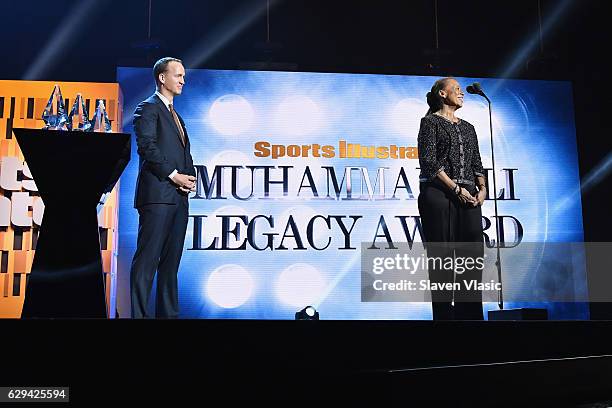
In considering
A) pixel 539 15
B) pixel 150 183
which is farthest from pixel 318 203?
pixel 539 15

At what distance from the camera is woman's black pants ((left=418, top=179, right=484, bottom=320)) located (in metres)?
2.81

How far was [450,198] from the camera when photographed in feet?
9.70

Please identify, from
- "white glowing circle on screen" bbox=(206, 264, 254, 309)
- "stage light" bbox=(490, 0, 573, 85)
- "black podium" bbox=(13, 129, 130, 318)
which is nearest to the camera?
"black podium" bbox=(13, 129, 130, 318)

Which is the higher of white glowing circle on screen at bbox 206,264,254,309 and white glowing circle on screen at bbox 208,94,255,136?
white glowing circle on screen at bbox 208,94,255,136

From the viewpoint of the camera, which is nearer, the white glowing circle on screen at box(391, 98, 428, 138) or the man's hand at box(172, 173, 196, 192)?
the man's hand at box(172, 173, 196, 192)

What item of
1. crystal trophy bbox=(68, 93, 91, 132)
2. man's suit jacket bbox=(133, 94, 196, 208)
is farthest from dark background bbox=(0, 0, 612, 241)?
crystal trophy bbox=(68, 93, 91, 132)

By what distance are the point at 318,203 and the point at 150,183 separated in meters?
2.25

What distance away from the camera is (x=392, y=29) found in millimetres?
5723

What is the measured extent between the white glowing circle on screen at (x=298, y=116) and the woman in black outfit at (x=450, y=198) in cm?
208

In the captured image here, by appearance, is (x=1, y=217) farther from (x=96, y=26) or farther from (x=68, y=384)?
(x=68, y=384)

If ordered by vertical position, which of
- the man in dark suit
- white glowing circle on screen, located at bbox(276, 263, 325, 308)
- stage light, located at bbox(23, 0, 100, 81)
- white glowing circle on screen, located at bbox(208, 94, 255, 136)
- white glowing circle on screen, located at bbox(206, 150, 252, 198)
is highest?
stage light, located at bbox(23, 0, 100, 81)

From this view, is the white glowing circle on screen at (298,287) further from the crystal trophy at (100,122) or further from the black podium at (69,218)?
the black podium at (69,218)

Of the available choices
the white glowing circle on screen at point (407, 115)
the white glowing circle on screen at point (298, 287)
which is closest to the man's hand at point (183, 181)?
the white glowing circle on screen at point (298, 287)

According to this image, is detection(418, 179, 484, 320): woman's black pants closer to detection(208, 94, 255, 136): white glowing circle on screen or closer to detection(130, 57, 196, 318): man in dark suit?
detection(130, 57, 196, 318): man in dark suit
